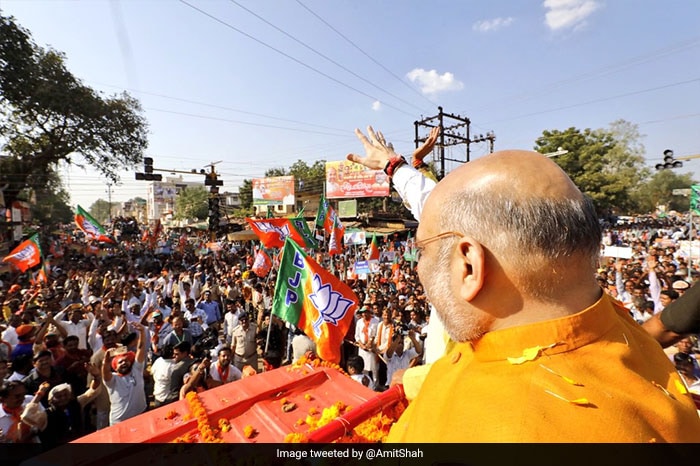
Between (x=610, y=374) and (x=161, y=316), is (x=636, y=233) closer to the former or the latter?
(x=161, y=316)

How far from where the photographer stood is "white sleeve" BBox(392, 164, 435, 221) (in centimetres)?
219

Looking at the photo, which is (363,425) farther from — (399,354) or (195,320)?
(195,320)

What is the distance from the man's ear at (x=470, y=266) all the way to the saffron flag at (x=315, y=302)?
385 centimetres

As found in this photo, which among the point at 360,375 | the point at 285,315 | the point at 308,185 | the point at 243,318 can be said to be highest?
the point at 308,185

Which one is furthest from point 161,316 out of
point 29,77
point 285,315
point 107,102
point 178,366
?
point 107,102

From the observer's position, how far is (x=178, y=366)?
5.23 meters

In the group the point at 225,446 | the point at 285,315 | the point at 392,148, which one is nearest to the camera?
the point at 225,446

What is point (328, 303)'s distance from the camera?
501cm

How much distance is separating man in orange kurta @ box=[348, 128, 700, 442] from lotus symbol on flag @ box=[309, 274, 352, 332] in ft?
12.7

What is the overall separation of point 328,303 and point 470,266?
4214 mm

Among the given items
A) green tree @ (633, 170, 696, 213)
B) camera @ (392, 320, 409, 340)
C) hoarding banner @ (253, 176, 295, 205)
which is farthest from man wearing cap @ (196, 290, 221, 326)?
green tree @ (633, 170, 696, 213)

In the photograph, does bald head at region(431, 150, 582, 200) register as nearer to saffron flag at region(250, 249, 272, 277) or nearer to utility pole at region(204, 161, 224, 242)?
saffron flag at region(250, 249, 272, 277)

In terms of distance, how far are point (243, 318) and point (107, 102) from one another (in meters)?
27.2

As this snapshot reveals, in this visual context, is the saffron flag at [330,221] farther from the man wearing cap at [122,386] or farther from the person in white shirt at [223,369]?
the man wearing cap at [122,386]
